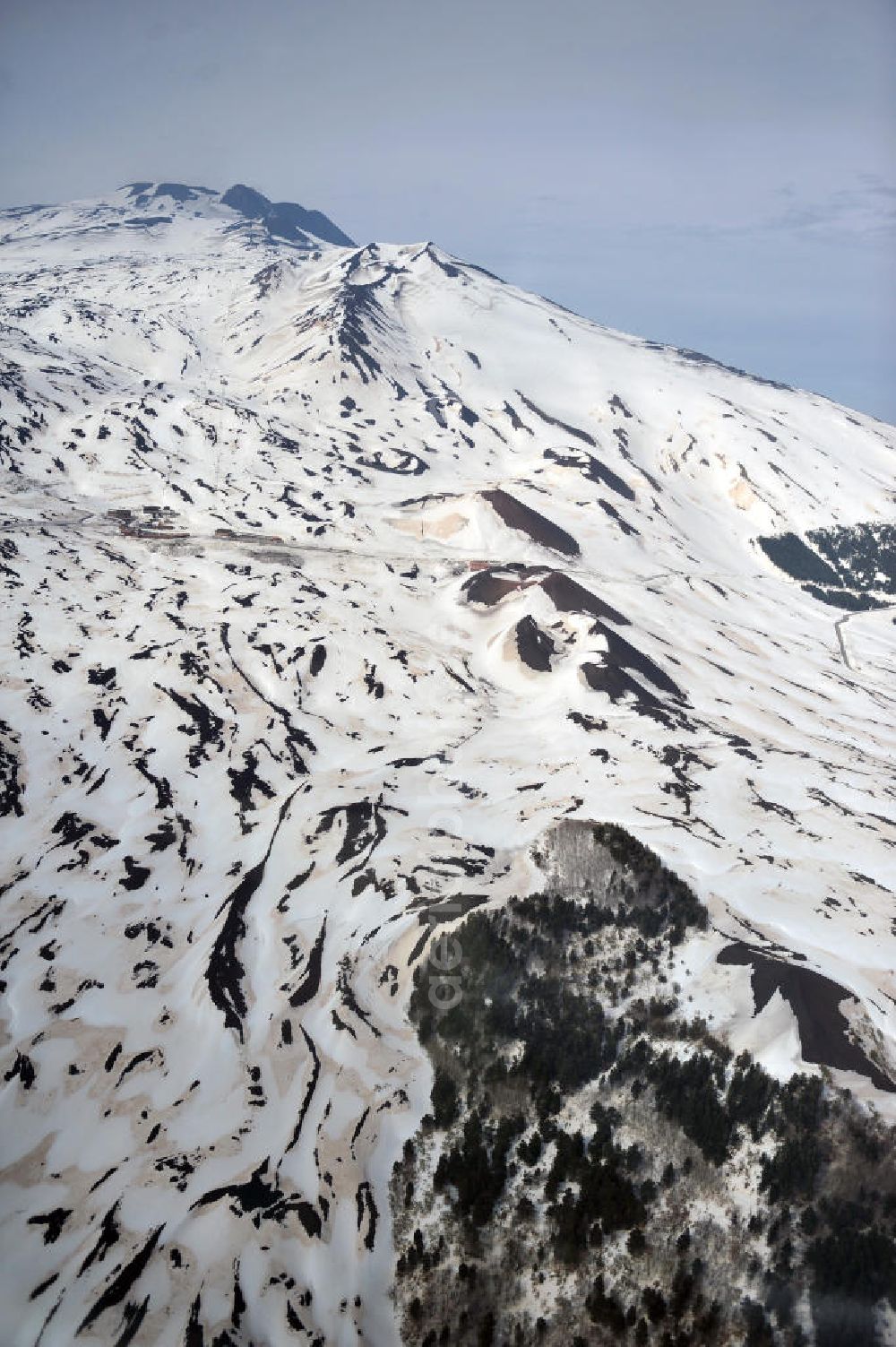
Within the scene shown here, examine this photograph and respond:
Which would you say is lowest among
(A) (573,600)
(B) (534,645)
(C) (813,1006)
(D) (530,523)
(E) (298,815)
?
(E) (298,815)

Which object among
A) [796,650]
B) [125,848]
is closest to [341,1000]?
[125,848]

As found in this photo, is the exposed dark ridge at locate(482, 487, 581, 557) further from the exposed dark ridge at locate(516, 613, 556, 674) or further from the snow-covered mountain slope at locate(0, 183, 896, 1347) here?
the exposed dark ridge at locate(516, 613, 556, 674)

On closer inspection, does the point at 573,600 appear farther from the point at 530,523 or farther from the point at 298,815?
the point at 298,815

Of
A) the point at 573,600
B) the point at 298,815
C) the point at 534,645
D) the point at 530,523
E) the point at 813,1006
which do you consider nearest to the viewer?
the point at 813,1006

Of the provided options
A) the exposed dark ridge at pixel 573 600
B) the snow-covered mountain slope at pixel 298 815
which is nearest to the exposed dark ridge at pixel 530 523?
the snow-covered mountain slope at pixel 298 815

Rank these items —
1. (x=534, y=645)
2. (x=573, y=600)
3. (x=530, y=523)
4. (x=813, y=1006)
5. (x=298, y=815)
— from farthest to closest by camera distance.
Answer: (x=530, y=523)
(x=573, y=600)
(x=534, y=645)
(x=298, y=815)
(x=813, y=1006)

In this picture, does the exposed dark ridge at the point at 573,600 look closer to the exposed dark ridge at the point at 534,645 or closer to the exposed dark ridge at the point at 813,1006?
the exposed dark ridge at the point at 534,645

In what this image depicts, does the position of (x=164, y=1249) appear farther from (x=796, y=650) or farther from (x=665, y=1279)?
(x=796, y=650)

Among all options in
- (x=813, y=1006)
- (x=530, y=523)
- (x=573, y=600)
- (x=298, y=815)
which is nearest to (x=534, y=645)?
(x=573, y=600)

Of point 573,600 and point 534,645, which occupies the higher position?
point 573,600
